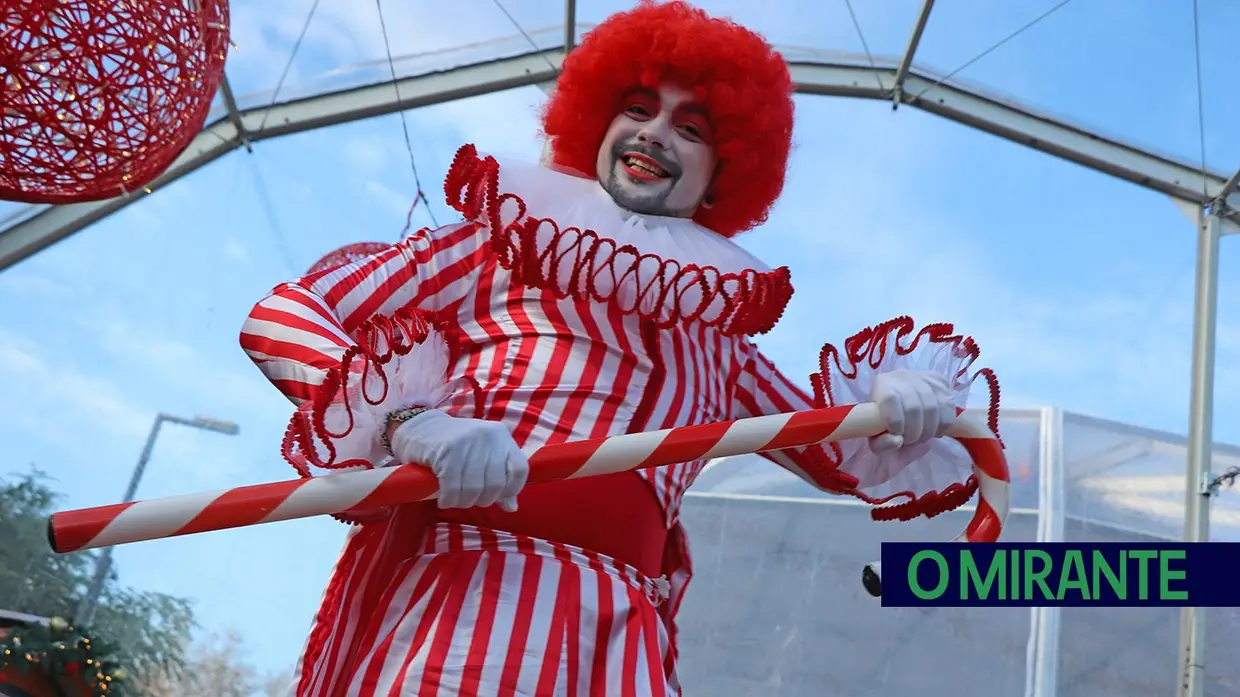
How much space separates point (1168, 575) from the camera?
130cm

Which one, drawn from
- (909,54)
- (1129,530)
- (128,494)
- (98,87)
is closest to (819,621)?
(1129,530)

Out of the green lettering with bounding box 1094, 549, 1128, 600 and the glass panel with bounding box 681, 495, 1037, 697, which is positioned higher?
the glass panel with bounding box 681, 495, 1037, 697

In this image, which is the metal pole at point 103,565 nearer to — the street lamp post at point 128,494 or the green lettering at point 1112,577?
the street lamp post at point 128,494

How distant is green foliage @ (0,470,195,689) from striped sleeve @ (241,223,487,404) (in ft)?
9.03

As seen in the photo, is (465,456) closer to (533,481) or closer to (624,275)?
(533,481)

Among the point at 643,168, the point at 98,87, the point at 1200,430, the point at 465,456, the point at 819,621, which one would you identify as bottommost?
the point at 465,456

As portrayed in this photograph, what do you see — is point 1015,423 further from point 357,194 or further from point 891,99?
point 357,194

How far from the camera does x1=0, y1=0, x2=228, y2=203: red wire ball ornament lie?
1.74 m

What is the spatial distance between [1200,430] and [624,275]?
3164 mm

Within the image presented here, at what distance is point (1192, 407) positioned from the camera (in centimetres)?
396

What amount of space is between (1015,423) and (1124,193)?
0.87 metres

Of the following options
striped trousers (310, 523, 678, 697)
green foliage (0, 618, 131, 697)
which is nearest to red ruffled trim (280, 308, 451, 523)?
striped trousers (310, 523, 678, 697)

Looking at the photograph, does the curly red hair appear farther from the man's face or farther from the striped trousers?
the striped trousers

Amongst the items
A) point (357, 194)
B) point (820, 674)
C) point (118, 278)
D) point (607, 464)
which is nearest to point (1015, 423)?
point (820, 674)
